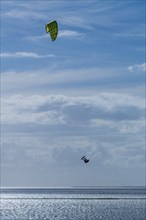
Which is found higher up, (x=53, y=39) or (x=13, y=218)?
(x=53, y=39)

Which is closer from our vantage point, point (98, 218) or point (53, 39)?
point (53, 39)

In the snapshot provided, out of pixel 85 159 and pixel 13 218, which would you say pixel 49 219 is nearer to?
pixel 13 218

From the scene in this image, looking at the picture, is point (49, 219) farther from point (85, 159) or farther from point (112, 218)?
point (85, 159)

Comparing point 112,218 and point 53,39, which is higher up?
point 53,39

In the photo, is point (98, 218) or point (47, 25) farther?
point (98, 218)

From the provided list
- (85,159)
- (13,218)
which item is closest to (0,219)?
(13,218)

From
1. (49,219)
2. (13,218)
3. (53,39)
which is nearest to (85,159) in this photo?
(53,39)

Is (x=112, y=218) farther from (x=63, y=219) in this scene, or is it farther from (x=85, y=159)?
(x=85, y=159)
